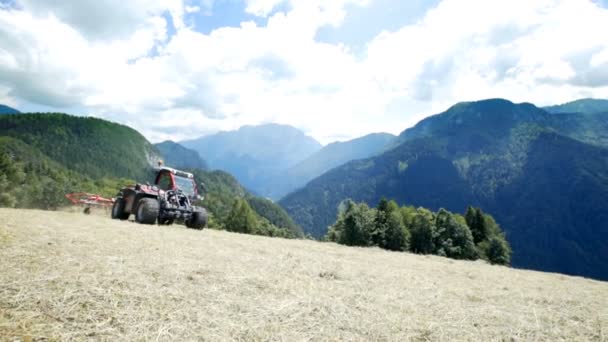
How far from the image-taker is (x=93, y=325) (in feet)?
10.7

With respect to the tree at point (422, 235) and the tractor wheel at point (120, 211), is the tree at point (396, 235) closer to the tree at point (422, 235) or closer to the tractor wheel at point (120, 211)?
the tree at point (422, 235)

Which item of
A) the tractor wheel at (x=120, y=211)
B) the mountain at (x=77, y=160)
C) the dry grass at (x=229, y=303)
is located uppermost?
the mountain at (x=77, y=160)

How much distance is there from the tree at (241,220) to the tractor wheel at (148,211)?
155 feet

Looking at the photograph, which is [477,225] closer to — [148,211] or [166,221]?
[166,221]

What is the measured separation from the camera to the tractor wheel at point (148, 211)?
13.7 m

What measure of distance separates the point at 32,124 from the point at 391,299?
737 feet

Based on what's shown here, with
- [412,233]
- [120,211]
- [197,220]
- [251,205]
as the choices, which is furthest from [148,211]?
[251,205]

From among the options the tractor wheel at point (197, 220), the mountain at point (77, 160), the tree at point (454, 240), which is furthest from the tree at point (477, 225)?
the mountain at point (77, 160)

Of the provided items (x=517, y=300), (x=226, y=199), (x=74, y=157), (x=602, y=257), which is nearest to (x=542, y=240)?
(x=602, y=257)

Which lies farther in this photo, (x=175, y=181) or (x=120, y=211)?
(x=175, y=181)

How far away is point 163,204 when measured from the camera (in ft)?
49.3

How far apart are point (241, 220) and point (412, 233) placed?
31556 mm

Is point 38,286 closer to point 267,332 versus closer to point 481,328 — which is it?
point 267,332

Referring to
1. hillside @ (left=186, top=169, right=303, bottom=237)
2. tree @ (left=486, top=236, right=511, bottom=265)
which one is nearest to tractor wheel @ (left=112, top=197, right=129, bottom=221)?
tree @ (left=486, top=236, right=511, bottom=265)
